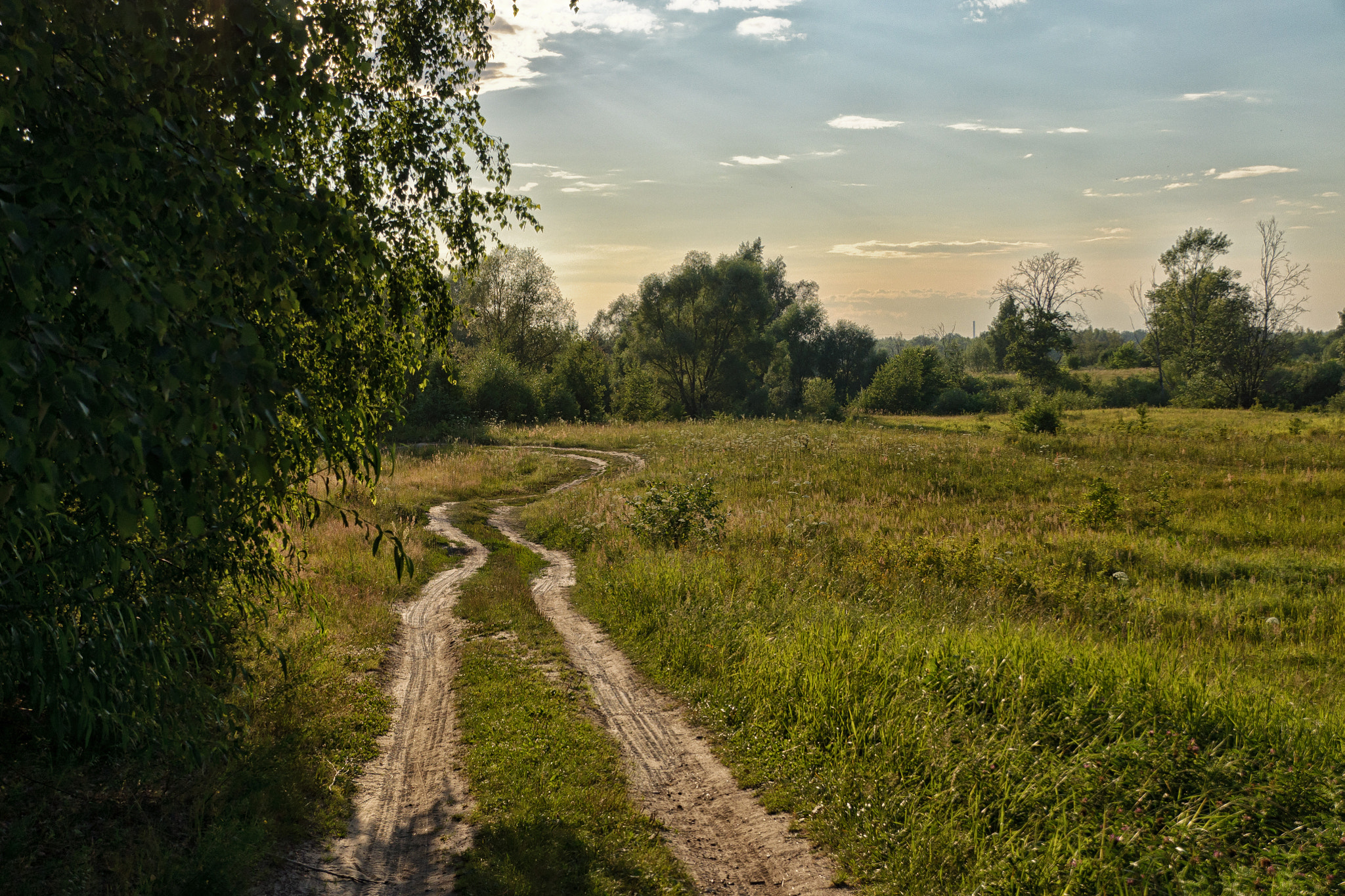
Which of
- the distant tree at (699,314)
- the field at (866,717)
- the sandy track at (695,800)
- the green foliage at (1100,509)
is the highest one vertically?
the distant tree at (699,314)

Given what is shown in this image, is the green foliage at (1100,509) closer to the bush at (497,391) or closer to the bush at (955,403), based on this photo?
the bush at (497,391)

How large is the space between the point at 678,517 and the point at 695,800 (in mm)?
9285

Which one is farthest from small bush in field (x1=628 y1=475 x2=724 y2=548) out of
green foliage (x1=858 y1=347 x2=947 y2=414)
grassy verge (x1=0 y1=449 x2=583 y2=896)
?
green foliage (x1=858 y1=347 x2=947 y2=414)

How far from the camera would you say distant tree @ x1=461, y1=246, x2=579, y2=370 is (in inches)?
2830

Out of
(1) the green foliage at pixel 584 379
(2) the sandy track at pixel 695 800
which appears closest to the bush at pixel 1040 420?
(2) the sandy track at pixel 695 800

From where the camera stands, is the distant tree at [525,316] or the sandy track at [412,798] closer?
the sandy track at [412,798]

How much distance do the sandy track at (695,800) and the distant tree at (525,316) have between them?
64598 mm

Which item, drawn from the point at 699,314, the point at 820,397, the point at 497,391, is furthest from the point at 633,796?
the point at 699,314

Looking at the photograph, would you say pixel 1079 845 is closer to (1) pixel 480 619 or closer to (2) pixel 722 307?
(1) pixel 480 619

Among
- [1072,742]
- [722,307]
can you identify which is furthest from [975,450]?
[722,307]

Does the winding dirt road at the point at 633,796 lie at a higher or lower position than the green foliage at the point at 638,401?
lower

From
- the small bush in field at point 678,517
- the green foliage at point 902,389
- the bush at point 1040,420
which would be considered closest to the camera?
the small bush in field at point 678,517

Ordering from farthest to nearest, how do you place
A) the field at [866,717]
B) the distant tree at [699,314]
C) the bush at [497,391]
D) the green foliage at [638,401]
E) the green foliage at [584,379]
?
the distant tree at [699,314] → the green foliage at [584,379] → the green foliage at [638,401] → the bush at [497,391] → the field at [866,717]

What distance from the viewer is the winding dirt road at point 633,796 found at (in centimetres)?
559
